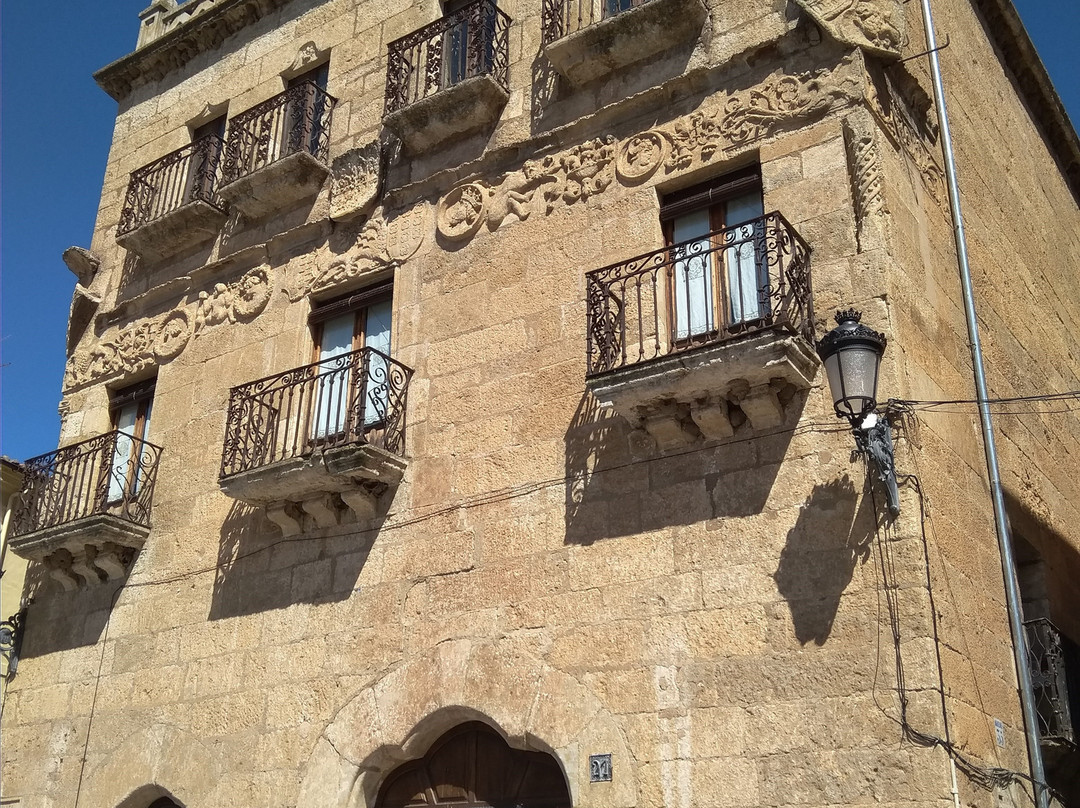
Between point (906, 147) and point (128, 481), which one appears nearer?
point (906, 147)

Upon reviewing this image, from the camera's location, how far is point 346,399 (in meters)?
8.96

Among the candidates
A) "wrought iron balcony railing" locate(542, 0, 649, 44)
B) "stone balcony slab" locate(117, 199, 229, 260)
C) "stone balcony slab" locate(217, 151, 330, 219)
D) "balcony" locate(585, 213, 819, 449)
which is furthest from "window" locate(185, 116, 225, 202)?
"balcony" locate(585, 213, 819, 449)

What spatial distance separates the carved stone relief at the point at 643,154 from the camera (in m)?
7.61

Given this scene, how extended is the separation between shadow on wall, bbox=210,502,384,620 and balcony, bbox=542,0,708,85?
374 centimetres

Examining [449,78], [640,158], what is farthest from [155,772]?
[449,78]

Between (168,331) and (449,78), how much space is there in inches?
144

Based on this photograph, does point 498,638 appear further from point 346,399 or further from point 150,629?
point 150,629

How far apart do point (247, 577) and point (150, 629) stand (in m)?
1.14

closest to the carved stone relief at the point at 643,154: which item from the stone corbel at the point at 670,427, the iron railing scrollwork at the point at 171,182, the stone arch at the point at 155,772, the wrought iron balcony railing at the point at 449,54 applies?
the wrought iron balcony railing at the point at 449,54

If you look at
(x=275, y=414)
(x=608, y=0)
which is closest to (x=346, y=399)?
(x=275, y=414)

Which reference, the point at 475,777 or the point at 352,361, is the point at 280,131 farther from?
the point at 475,777

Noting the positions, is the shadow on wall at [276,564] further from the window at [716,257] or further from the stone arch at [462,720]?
the window at [716,257]

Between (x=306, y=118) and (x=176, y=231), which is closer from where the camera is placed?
(x=306, y=118)

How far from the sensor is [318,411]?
8.94 meters
